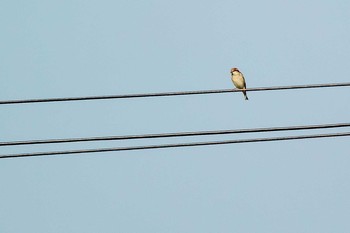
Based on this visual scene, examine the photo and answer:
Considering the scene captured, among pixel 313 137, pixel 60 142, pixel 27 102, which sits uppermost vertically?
pixel 27 102

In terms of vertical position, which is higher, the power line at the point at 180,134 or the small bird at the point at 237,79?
the small bird at the point at 237,79

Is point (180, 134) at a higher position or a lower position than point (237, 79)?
lower

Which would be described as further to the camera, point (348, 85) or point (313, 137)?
point (348, 85)

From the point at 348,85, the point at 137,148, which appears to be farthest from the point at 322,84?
the point at 137,148

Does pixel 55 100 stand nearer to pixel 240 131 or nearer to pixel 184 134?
pixel 184 134

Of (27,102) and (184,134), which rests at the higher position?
(27,102)

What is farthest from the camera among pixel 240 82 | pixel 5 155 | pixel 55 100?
pixel 240 82

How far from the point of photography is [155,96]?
7.73m

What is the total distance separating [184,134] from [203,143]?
0.70 ft

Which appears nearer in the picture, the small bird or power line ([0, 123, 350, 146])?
power line ([0, 123, 350, 146])

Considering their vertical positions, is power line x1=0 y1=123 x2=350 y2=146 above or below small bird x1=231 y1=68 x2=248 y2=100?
below

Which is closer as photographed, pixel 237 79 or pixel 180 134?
pixel 180 134

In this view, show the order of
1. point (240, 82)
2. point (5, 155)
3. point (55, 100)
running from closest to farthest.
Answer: point (5, 155) < point (55, 100) < point (240, 82)

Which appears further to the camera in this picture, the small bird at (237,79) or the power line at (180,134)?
the small bird at (237,79)
